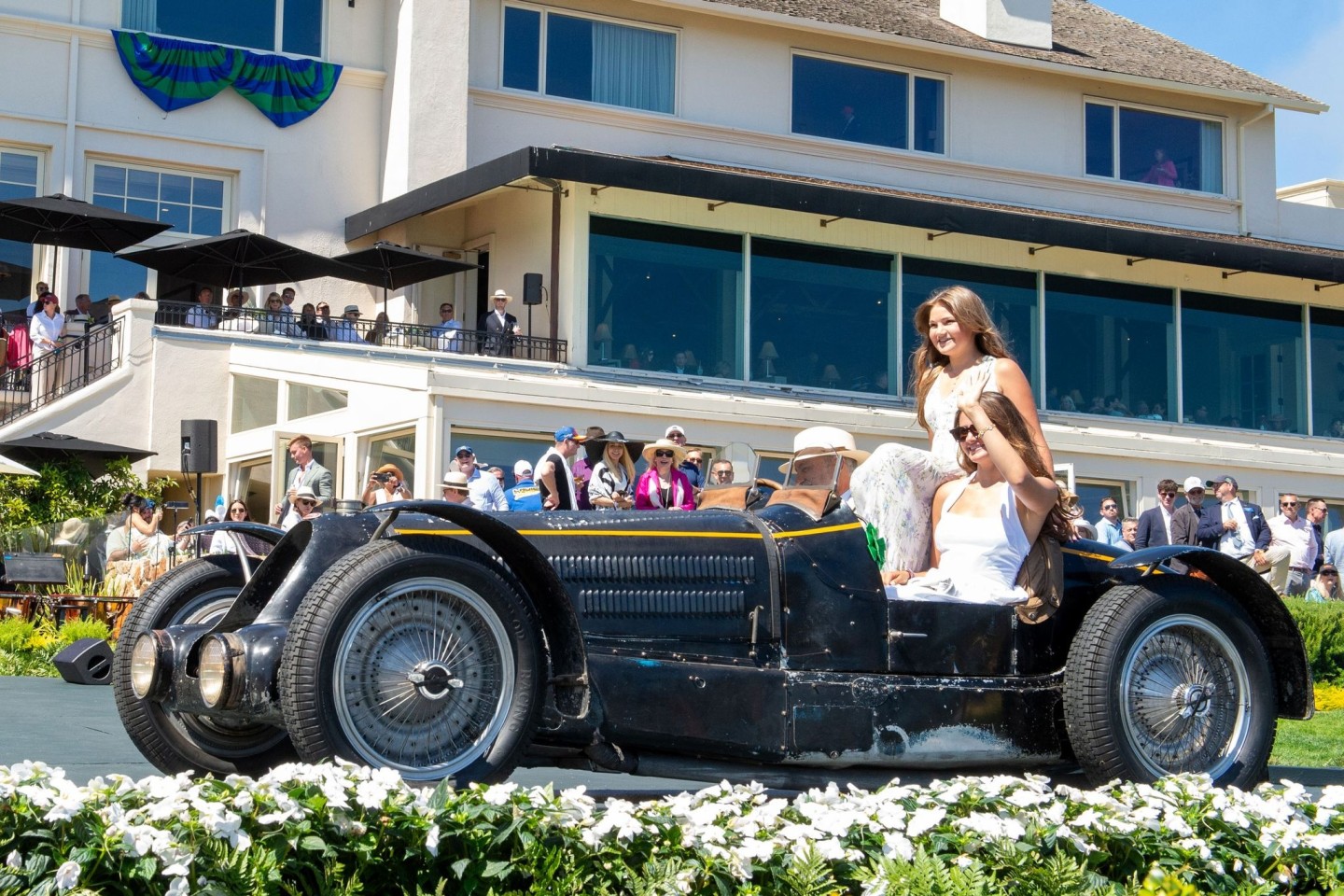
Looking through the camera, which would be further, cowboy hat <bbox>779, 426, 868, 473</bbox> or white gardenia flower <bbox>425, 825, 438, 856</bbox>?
cowboy hat <bbox>779, 426, 868, 473</bbox>

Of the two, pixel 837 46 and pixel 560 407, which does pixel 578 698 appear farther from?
pixel 837 46

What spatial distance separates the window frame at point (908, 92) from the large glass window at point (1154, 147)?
286 centimetres

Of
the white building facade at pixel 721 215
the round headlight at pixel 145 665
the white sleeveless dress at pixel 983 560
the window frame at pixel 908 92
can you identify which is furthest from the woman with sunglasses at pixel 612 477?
the window frame at pixel 908 92

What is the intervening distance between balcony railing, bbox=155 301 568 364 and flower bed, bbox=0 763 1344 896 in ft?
53.2

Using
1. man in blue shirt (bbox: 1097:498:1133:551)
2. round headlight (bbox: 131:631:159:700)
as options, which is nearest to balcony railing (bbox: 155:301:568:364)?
man in blue shirt (bbox: 1097:498:1133:551)

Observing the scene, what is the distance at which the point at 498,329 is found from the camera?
22281 millimetres

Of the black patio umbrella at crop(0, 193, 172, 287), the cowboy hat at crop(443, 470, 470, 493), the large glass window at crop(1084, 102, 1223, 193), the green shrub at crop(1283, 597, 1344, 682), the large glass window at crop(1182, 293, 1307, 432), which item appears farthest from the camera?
the large glass window at crop(1084, 102, 1223, 193)

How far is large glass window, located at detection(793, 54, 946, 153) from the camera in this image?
27.8 meters

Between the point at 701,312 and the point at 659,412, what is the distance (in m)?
3.27

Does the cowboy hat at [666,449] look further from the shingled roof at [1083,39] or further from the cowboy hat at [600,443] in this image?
the shingled roof at [1083,39]

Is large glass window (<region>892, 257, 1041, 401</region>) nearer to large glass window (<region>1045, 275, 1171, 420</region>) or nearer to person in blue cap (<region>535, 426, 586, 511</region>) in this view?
large glass window (<region>1045, 275, 1171, 420</region>)

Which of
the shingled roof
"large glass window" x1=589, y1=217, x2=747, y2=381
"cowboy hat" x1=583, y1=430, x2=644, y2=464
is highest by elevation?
the shingled roof

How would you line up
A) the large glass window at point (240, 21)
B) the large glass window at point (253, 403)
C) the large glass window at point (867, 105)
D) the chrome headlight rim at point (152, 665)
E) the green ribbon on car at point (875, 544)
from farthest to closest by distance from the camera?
the large glass window at point (867, 105) → the large glass window at point (240, 21) → the large glass window at point (253, 403) → the green ribbon on car at point (875, 544) → the chrome headlight rim at point (152, 665)

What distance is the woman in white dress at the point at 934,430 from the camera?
6500 millimetres
